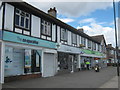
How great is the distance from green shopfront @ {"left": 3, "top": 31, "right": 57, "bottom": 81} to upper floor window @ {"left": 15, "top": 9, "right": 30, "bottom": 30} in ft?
3.14

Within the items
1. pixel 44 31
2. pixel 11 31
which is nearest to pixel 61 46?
pixel 44 31

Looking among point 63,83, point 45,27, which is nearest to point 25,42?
point 45,27

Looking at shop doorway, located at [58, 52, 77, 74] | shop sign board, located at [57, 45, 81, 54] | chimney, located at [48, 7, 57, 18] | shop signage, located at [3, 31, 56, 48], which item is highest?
chimney, located at [48, 7, 57, 18]

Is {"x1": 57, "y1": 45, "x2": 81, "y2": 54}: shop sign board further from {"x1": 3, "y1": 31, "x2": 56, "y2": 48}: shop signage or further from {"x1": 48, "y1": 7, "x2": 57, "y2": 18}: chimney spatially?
{"x1": 48, "y1": 7, "x2": 57, "y2": 18}: chimney

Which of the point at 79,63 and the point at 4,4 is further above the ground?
the point at 4,4

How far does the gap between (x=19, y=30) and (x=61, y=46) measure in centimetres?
677

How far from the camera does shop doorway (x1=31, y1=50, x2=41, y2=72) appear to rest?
13.1 meters

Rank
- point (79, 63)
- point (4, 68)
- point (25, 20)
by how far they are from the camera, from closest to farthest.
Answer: point (4, 68) → point (25, 20) → point (79, 63)

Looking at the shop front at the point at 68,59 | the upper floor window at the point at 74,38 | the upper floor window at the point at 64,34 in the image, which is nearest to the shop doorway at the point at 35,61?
the shop front at the point at 68,59

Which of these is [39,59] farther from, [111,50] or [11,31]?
[111,50]

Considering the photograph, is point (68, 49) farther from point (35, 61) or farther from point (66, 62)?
point (35, 61)

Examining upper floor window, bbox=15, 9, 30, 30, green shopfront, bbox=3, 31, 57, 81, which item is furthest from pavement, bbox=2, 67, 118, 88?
upper floor window, bbox=15, 9, 30, 30

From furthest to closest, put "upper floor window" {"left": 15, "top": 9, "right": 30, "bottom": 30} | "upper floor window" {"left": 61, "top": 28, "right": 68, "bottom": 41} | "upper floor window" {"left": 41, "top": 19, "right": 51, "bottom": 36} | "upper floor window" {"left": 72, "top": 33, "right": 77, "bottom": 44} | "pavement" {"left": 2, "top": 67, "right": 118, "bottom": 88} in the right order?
"upper floor window" {"left": 72, "top": 33, "right": 77, "bottom": 44} → "upper floor window" {"left": 61, "top": 28, "right": 68, "bottom": 41} → "upper floor window" {"left": 41, "top": 19, "right": 51, "bottom": 36} → "upper floor window" {"left": 15, "top": 9, "right": 30, "bottom": 30} → "pavement" {"left": 2, "top": 67, "right": 118, "bottom": 88}

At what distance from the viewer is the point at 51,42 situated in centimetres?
1557
